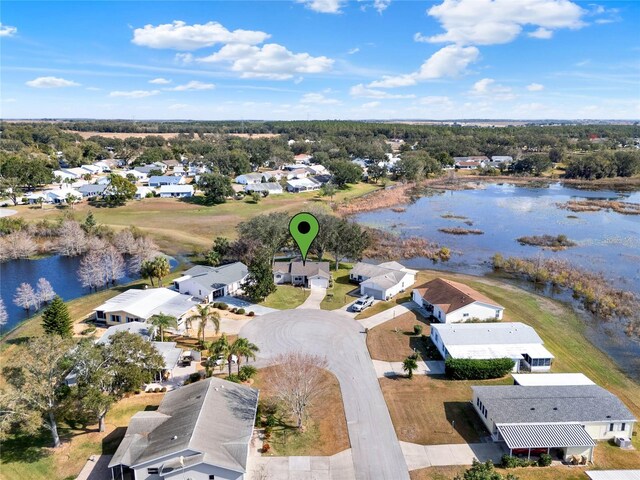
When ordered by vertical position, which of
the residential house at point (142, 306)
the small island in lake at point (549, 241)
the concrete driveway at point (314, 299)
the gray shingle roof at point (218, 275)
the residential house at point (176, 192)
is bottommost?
the concrete driveway at point (314, 299)

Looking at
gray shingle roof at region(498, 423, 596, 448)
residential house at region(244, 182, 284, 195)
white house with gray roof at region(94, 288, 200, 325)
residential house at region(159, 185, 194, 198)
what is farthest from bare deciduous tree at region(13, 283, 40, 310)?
residential house at region(244, 182, 284, 195)

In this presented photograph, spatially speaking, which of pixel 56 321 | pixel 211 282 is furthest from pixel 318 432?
pixel 211 282

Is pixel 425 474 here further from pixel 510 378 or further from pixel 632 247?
pixel 632 247

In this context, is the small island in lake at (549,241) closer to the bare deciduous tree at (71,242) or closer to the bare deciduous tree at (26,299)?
the bare deciduous tree at (71,242)

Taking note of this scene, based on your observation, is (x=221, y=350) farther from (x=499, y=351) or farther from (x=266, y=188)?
(x=266, y=188)

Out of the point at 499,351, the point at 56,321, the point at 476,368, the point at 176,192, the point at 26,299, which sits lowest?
the point at 476,368

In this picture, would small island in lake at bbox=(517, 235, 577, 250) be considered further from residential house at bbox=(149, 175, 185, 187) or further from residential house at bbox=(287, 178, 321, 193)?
residential house at bbox=(149, 175, 185, 187)

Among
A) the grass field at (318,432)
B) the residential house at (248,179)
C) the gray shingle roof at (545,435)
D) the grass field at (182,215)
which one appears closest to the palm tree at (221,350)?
the grass field at (318,432)
